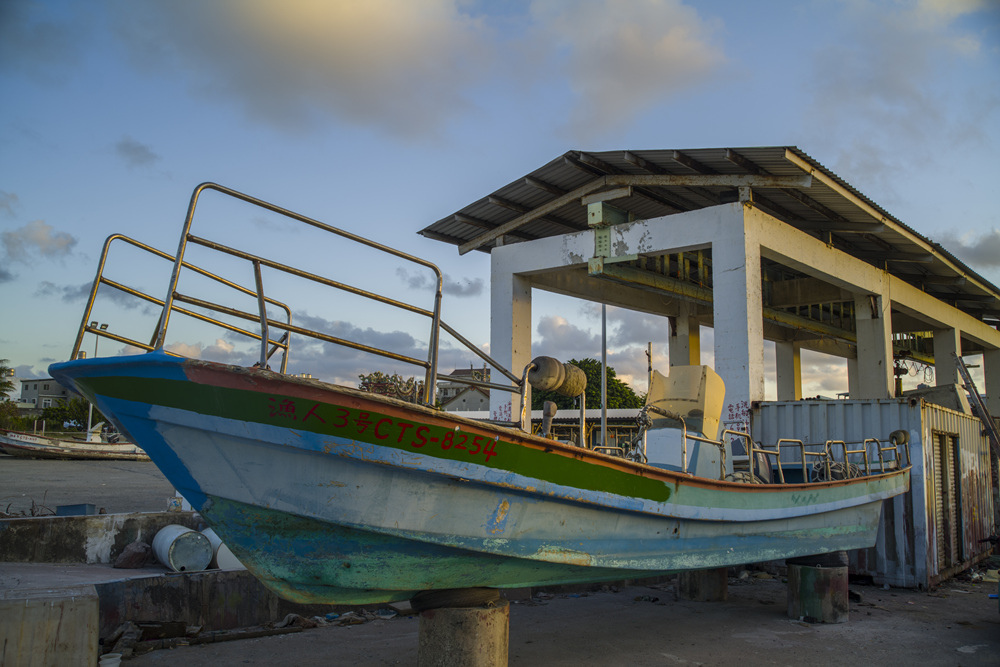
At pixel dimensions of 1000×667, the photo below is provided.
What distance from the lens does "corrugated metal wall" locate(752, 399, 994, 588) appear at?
10.5 metres

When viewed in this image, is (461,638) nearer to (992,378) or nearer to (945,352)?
(945,352)

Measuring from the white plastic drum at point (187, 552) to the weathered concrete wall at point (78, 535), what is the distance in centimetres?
128

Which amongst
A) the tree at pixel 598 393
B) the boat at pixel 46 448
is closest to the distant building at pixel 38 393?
the boat at pixel 46 448

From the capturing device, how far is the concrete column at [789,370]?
23344 millimetres

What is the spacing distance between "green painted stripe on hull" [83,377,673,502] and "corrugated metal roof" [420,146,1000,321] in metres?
8.50

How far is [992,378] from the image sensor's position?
23.8 m

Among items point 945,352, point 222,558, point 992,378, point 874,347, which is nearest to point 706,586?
point 222,558

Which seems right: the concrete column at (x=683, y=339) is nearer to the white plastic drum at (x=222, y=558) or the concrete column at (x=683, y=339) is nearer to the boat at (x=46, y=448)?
the white plastic drum at (x=222, y=558)

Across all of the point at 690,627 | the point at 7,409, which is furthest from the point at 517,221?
the point at 7,409

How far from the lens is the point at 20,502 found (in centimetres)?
1586

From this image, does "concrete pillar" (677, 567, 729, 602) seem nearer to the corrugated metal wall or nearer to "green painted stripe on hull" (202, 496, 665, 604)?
the corrugated metal wall

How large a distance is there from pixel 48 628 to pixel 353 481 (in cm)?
252

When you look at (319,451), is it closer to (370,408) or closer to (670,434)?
(370,408)

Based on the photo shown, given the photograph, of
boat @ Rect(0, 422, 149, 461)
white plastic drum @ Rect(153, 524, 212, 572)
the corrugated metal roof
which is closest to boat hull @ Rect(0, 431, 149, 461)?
boat @ Rect(0, 422, 149, 461)
